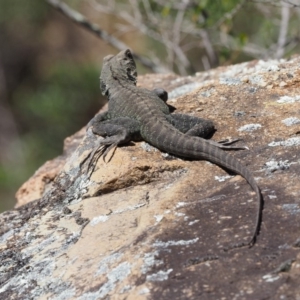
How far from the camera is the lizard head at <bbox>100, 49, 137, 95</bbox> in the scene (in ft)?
16.5

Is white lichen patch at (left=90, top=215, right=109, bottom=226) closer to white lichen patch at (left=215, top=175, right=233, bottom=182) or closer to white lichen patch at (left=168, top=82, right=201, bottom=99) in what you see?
white lichen patch at (left=215, top=175, right=233, bottom=182)

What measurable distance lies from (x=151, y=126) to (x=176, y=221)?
1166mm

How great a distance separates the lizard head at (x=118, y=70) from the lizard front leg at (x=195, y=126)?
1070 mm

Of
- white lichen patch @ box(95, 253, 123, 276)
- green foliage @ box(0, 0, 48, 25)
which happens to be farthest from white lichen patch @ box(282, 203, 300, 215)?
green foliage @ box(0, 0, 48, 25)

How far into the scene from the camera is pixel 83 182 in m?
3.80

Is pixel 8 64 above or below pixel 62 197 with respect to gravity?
above

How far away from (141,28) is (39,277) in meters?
5.45

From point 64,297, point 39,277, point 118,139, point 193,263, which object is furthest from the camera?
A: point 118,139

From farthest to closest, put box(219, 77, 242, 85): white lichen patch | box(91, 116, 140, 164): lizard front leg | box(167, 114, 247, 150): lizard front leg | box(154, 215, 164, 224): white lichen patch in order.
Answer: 1. box(219, 77, 242, 85): white lichen patch
2. box(91, 116, 140, 164): lizard front leg
3. box(167, 114, 247, 150): lizard front leg
4. box(154, 215, 164, 224): white lichen patch

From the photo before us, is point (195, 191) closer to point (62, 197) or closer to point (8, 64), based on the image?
point (62, 197)

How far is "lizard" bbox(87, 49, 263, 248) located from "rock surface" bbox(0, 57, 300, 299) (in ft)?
0.26

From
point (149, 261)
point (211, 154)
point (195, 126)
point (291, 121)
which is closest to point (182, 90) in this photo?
point (195, 126)

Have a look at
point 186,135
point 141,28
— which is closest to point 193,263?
point 186,135

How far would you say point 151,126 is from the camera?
399 centimetres
